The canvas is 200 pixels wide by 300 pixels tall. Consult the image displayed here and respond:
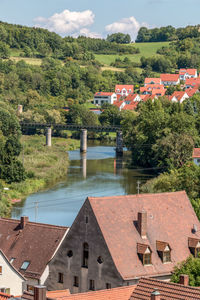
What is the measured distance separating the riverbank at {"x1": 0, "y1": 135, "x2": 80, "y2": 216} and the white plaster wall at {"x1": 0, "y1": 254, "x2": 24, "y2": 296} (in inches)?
1078

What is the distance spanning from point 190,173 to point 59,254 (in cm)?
2630

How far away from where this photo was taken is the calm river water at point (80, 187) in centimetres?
6788

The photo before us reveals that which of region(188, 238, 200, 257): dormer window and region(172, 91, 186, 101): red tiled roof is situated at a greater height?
region(172, 91, 186, 101): red tiled roof

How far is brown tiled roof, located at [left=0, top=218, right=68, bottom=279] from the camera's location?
42.6 meters

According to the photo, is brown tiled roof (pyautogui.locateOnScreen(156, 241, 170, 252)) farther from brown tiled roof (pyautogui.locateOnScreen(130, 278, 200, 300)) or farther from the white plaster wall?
brown tiled roof (pyautogui.locateOnScreen(130, 278, 200, 300))

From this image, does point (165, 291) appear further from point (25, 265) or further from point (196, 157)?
point (196, 157)

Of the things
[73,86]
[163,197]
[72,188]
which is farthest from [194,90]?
[163,197]

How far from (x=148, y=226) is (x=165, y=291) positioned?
1194 centimetres

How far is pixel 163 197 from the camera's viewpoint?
43781 mm

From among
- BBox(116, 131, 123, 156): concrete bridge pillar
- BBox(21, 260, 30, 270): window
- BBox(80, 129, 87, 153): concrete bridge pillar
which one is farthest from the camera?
BBox(80, 129, 87, 153): concrete bridge pillar

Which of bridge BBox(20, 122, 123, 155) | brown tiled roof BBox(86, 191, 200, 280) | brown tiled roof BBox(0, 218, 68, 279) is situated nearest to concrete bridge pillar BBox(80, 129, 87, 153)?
bridge BBox(20, 122, 123, 155)

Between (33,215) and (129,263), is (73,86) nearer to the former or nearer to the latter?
(33,215)

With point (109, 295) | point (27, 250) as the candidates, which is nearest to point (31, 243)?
point (27, 250)

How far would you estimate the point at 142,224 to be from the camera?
4078 centimetres
